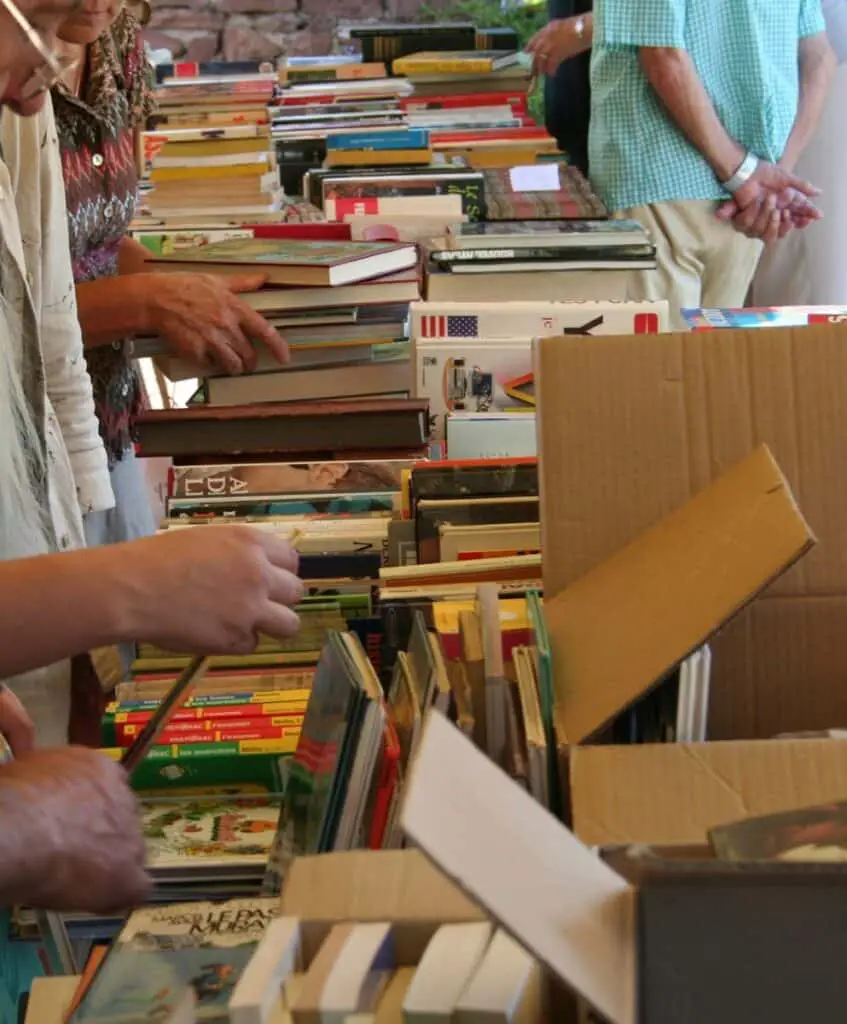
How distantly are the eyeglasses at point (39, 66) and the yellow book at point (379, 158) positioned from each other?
1.87 m

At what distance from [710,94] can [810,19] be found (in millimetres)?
413

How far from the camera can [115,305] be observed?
2043mm

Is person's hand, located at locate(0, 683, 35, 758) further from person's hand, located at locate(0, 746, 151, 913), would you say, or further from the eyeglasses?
the eyeglasses

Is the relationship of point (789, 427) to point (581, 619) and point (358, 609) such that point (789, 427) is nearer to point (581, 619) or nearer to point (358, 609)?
point (581, 619)

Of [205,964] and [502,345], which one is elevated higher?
[502,345]

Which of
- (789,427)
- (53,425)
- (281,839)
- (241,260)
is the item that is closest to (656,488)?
(789,427)

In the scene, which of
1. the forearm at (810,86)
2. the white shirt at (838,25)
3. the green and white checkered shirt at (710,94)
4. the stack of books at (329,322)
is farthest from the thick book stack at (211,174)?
the white shirt at (838,25)

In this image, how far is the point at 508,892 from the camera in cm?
66

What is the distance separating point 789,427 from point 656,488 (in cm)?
13

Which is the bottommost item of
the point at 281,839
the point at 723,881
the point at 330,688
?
the point at 281,839

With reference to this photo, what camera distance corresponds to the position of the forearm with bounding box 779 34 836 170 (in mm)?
3205

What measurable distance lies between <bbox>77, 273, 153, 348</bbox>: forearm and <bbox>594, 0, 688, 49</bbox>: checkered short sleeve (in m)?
1.26

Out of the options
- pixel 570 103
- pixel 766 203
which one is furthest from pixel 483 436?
pixel 570 103

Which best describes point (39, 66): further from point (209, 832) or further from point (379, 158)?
point (379, 158)
